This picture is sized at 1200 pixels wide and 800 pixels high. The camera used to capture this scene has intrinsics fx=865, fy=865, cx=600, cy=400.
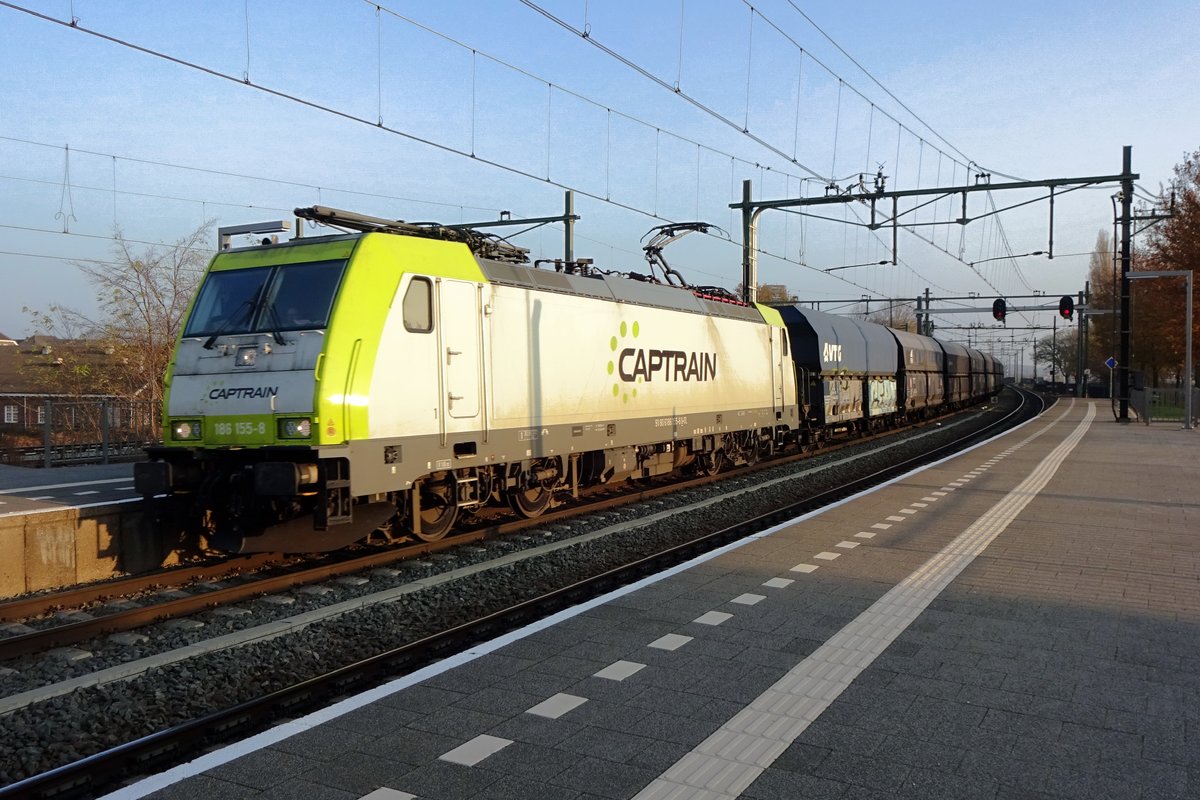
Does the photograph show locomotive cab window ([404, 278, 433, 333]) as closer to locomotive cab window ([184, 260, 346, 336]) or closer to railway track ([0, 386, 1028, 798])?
locomotive cab window ([184, 260, 346, 336])

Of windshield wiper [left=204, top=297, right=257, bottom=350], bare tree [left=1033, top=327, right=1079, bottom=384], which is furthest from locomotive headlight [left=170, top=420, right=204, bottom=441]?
bare tree [left=1033, top=327, right=1079, bottom=384]

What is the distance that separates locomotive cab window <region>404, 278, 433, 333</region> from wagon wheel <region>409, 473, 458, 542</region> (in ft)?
5.56

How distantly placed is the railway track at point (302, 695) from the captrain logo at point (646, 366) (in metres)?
3.81

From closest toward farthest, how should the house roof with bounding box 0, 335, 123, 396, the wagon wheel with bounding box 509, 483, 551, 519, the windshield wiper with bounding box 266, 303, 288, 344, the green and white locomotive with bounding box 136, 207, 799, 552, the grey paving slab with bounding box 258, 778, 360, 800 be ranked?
the grey paving slab with bounding box 258, 778, 360, 800, the green and white locomotive with bounding box 136, 207, 799, 552, the windshield wiper with bounding box 266, 303, 288, 344, the wagon wheel with bounding box 509, 483, 551, 519, the house roof with bounding box 0, 335, 123, 396

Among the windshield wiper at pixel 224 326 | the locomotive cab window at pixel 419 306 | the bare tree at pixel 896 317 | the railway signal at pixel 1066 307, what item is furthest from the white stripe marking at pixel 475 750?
the bare tree at pixel 896 317

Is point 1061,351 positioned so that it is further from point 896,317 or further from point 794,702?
point 794,702

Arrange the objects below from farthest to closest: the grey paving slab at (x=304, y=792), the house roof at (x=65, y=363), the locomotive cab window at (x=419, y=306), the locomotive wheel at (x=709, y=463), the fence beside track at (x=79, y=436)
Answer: the house roof at (x=65, y=363), the fence beside track at (x=79, y=436), the locomotive wheel at (x=709, y=463), the locomotive cab window at (x=419, y=306), the grey paving slab at (x=304, y=792)

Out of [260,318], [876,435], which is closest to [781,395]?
[876,435]

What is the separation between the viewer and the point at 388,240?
8852 millimetres

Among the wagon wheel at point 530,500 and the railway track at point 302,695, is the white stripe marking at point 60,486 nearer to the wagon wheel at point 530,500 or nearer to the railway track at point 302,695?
the wagon wheel at point 530,500

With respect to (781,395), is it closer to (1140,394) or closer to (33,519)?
(33,519)

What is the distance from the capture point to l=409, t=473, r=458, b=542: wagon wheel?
966 cm

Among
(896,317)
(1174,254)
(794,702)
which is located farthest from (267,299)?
(896,317)

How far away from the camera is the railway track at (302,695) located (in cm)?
423
